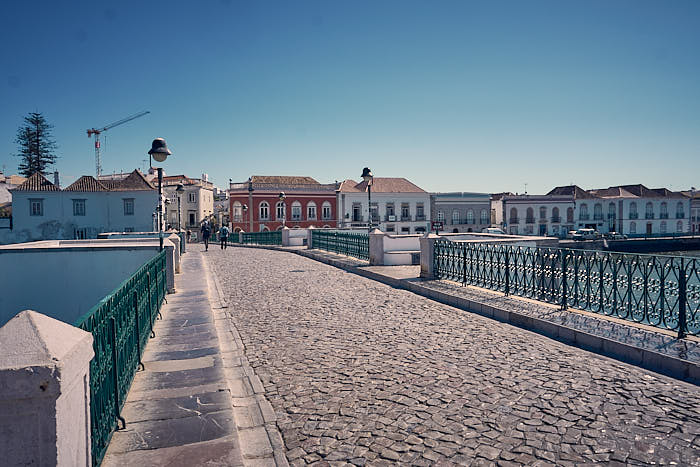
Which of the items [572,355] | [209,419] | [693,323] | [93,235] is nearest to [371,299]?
[572,355]

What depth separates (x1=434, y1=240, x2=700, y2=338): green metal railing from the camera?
6.00 meters

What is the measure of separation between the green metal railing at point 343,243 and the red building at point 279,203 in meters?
23.3

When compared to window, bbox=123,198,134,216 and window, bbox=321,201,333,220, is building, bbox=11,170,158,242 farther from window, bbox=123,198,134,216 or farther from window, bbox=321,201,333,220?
window, bbox=321,201,333,220

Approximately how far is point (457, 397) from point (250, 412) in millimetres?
1916

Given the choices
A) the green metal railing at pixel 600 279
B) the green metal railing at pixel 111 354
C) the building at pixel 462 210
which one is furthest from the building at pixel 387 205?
the green metal railing at pixel 111 354

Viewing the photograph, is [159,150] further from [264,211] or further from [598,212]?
[598,212]

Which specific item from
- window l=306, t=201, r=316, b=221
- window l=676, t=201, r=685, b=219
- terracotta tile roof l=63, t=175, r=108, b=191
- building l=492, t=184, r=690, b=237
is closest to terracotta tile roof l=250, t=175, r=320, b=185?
window l=306, t=201, r=316, b=221

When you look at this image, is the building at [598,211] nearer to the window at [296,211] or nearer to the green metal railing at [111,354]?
the window at [296,211]

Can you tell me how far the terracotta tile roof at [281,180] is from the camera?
164 ft

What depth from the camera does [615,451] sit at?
11.0 feet

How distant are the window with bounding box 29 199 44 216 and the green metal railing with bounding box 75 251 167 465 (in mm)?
44101

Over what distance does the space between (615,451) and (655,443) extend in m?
0.36

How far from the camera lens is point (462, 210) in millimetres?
56125

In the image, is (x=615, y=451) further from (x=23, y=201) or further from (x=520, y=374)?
(x=23, y=201)
